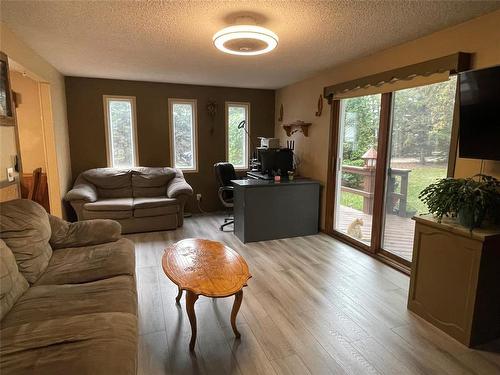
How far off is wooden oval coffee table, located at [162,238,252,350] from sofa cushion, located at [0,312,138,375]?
17.1 inches

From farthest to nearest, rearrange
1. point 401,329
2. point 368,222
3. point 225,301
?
point 368,222 < point 225,301 < point 401,329

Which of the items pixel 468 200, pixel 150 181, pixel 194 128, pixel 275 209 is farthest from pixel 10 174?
pixel 468 200

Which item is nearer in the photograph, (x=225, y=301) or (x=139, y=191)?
(x=225, y=301)

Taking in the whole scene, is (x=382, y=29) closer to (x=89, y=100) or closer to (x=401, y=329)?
(x=401, y=329)

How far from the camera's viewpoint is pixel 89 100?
15.4 ft

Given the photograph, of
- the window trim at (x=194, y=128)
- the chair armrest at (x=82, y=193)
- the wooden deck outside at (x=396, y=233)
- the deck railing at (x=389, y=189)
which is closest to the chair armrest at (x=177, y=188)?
the window trim at (x=194, y=128)

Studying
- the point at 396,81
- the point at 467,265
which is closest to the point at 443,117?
the point at 396,81

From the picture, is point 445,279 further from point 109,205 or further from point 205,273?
point 109,205

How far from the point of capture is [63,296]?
1724 millimetres

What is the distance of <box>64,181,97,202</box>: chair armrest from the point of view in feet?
13.1

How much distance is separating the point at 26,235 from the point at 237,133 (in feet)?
13.5

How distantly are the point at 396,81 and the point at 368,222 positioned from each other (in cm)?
165

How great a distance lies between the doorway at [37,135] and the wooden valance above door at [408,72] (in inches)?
146

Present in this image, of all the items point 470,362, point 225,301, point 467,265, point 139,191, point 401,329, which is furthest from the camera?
point 139,191
